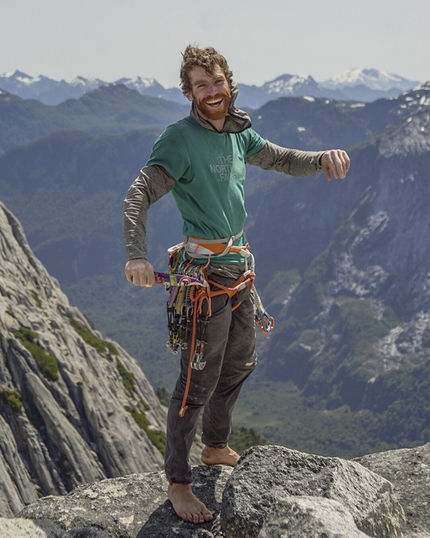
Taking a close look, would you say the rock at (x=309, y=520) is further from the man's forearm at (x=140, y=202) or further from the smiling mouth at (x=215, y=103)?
the smiling mouth at (x=215, y=103)

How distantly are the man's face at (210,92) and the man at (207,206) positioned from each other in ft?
0.05

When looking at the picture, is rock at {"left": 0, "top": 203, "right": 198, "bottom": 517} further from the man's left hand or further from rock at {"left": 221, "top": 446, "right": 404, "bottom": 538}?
the man's left hand

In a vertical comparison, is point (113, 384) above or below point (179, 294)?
below

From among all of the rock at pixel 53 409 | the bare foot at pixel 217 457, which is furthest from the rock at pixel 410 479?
the rock at pixel 53 409

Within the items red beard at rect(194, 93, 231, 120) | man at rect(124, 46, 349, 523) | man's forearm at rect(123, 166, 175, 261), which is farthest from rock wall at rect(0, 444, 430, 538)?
red beard at rect(194, 93, 231, 120)

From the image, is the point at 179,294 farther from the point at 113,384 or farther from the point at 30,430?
the point at 113,384

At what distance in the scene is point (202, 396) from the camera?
31.0 feet

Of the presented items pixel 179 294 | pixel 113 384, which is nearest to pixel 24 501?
pixel 113 384

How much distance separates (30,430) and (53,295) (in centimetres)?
3720

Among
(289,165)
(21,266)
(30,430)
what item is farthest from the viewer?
(21,266)

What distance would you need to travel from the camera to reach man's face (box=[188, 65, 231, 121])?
904cm

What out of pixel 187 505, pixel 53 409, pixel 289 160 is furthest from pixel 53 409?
pixel 289 160

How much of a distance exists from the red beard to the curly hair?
1.19ft

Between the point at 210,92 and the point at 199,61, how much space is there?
0.46 meters
